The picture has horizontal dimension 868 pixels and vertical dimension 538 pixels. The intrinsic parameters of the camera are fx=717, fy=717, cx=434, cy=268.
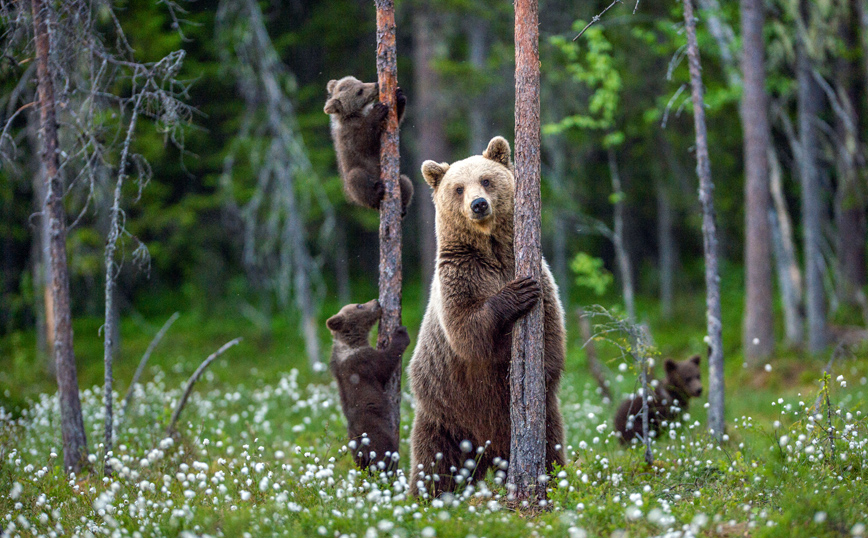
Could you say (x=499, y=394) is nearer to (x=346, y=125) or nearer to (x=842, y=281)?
(x=346, y=125)

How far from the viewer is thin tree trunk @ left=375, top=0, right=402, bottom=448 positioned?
6.10 meters

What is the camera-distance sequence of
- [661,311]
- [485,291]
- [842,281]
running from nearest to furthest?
[485,291] < [842,281] < [661,311]

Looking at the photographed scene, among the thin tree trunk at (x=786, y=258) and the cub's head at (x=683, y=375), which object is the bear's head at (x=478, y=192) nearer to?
the cub's head at (x=683, y=375)

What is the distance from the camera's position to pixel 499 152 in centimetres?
602

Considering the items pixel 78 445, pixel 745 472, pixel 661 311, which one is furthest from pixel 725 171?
pixel 78 445

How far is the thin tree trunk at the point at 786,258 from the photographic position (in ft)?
41.7

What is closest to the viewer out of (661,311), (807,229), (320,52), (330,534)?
(330,534)

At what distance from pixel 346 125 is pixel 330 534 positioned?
4083 mm

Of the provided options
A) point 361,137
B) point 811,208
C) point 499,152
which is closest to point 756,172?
point 811,208

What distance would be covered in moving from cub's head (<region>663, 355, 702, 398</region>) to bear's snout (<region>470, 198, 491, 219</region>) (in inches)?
173

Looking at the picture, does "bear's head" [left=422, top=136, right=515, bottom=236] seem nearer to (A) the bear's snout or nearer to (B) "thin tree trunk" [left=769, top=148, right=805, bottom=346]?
(A) the bear's snout

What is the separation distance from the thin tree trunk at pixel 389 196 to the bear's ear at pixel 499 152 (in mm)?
819

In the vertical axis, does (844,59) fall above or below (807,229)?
above

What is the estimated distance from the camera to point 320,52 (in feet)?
74.7
